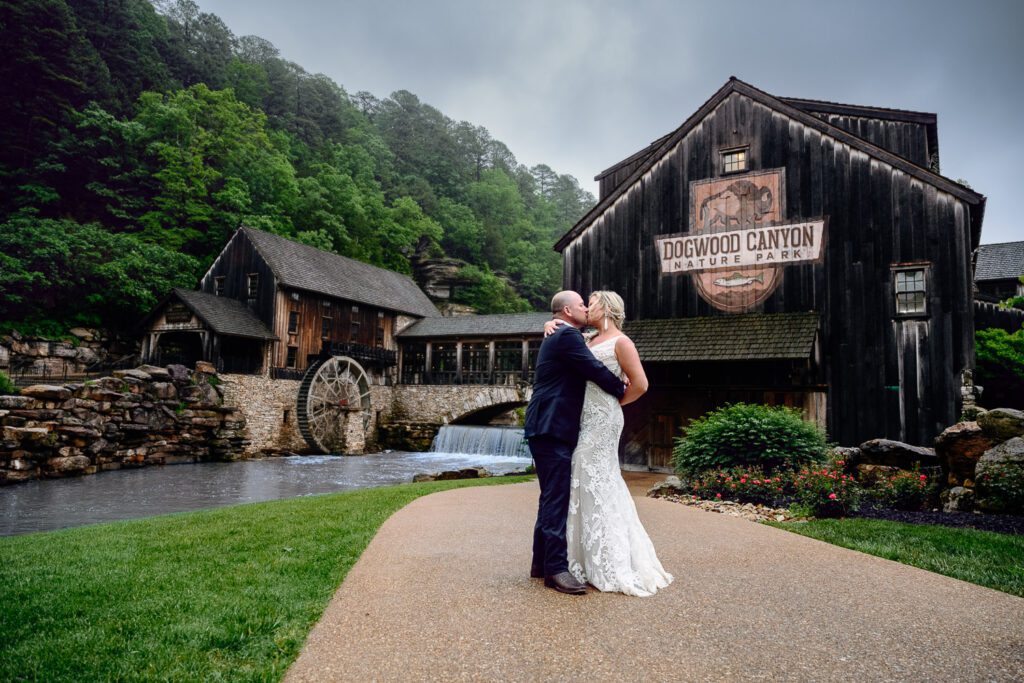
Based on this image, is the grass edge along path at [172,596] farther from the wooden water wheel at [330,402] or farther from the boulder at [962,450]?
the wooden water wheel at [330,402]

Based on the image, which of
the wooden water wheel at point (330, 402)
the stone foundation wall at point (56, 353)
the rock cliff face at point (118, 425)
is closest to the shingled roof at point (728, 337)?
the rock cliff face at point (118, 425)

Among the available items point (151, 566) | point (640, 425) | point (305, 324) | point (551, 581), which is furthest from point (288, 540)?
point (305, 324)

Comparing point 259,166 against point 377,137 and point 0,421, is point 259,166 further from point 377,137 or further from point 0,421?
point 0,421

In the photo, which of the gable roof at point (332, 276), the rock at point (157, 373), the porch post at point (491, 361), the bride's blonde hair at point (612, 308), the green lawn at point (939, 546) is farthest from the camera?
the porch post at point (491, 361)

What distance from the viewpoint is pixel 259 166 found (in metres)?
40.5

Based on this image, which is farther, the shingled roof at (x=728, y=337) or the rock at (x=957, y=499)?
the shingled roof at (x=728, y=337)

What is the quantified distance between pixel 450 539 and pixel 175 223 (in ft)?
114

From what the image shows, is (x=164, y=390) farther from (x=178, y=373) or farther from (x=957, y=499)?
(x=957, y=499)

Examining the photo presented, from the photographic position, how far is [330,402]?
1129 inches

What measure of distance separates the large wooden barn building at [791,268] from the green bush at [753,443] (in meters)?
2.87

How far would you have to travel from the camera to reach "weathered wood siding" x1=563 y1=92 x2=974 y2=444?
12602mm

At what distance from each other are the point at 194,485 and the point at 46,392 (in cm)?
573

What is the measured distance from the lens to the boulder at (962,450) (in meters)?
8.43

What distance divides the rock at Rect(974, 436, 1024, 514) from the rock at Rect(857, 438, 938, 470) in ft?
5.61
